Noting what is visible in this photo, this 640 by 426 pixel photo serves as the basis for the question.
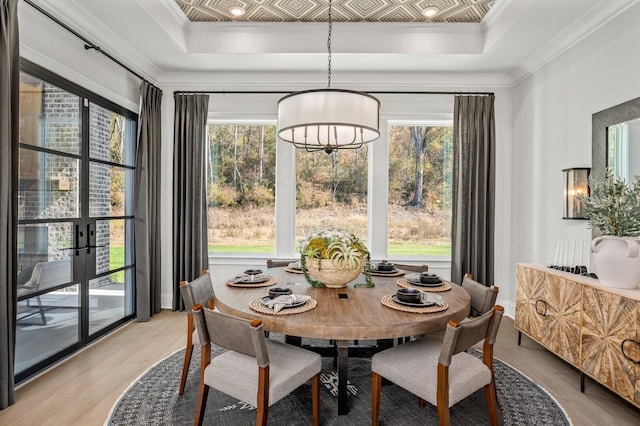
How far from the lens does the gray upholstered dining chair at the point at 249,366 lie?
1.61 meters

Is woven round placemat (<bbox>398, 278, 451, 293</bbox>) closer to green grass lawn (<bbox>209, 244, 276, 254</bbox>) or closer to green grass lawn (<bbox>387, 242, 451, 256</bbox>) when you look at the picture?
green grass lawn (<bbox>387, 242, 451, 256</bbox>)

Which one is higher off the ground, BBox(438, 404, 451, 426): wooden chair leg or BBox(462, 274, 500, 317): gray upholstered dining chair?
BBox(462, 274, 500, 317): gray upholstered dining chair

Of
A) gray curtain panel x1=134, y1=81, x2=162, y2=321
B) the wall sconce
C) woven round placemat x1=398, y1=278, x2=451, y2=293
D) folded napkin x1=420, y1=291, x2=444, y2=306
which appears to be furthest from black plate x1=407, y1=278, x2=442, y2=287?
gray curtain panel x1=134, y1=81, x2=162, y2=321

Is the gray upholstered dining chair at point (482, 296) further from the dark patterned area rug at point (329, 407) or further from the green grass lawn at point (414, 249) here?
the green grass lawn at point (414, 249)

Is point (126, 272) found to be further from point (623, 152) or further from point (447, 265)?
point (623, 152)

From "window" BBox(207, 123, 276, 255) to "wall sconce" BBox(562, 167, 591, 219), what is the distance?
3.03 meters

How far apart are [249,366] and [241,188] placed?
2912mm

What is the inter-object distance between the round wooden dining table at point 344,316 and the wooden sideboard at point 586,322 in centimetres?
87

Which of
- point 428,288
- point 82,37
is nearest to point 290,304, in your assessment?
point 428,288

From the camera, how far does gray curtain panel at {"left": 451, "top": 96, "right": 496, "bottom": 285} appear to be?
4.03 m

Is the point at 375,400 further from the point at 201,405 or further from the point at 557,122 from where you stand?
the point at 557,122

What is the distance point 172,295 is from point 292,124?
2.95 m

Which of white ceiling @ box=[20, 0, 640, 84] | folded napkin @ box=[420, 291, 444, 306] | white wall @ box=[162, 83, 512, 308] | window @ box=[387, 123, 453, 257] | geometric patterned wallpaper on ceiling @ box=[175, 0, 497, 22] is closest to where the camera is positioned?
folded napkin @ box=[420, 291, 444, 306]

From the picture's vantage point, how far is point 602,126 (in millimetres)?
2812
